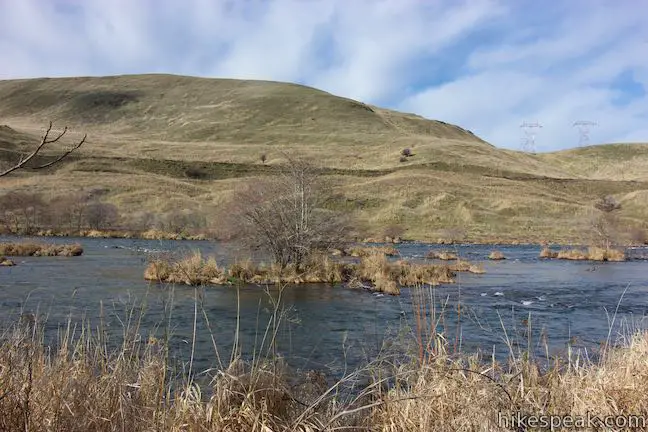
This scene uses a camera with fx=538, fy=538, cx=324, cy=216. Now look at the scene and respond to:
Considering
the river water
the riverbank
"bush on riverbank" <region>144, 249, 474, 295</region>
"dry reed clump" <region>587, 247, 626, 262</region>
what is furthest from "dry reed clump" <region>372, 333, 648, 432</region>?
the riverbank

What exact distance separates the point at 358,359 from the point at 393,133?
131081mm

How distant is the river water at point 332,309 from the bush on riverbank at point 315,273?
97 cm

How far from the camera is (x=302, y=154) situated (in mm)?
105625

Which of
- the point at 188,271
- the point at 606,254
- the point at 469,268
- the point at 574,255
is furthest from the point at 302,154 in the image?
the point at 188,271

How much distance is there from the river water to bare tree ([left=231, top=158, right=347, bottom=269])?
2.15 metres

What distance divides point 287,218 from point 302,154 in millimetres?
81969

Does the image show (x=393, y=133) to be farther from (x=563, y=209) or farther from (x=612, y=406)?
(x=612, y=406)

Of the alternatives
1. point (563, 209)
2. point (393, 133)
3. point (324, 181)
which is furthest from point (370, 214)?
point (393, 133)

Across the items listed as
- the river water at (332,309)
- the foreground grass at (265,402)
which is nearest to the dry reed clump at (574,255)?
the river water at (332,309)

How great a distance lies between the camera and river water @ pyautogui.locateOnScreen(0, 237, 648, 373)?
11546mm

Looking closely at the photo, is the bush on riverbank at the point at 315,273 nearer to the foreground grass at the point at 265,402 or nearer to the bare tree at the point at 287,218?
the bare tree at the point at 287,218

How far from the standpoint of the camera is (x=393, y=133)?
138625mm

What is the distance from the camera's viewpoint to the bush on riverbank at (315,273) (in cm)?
2251

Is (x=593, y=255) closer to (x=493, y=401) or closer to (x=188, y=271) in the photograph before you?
(x=188, y=271)
